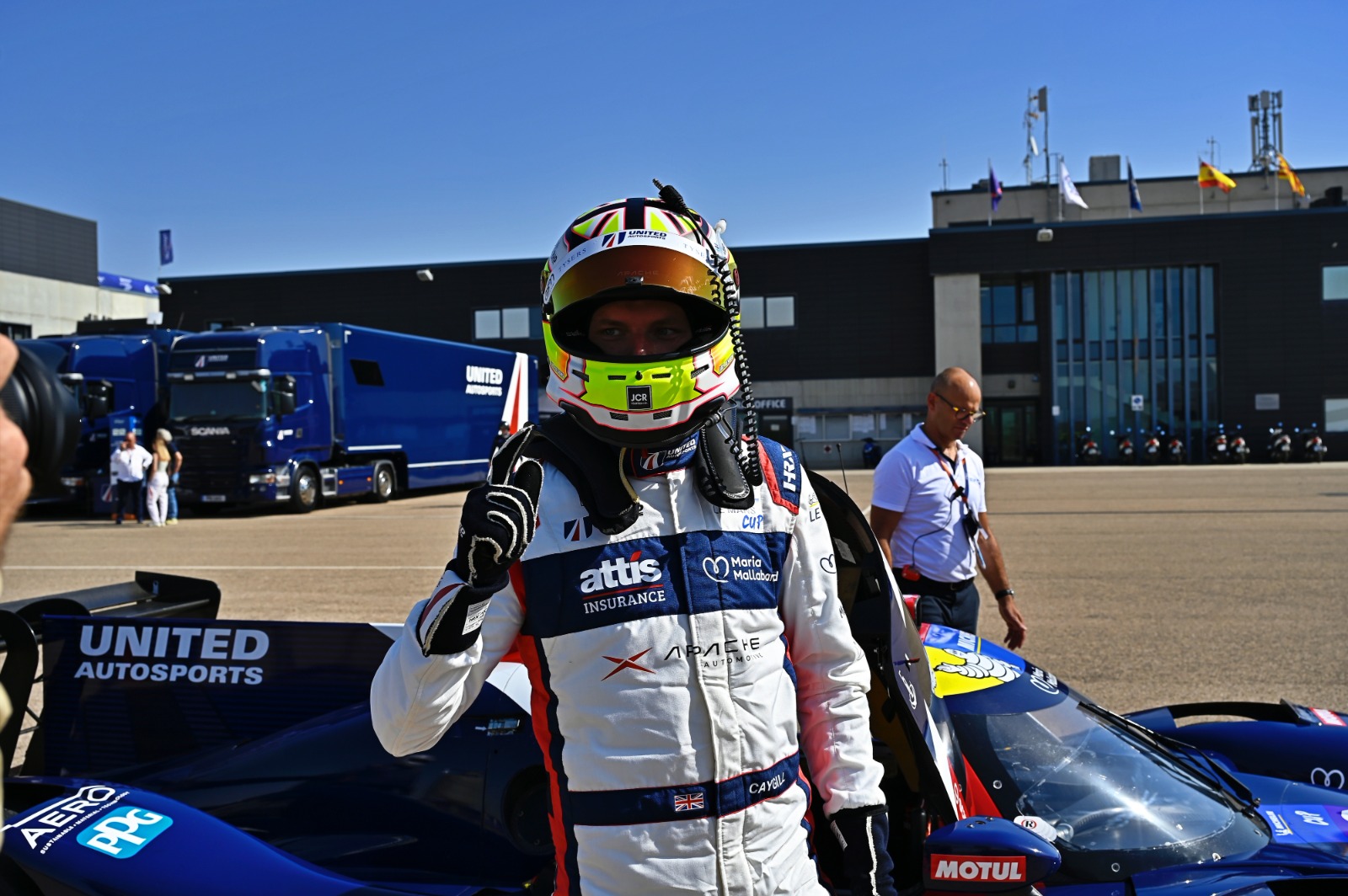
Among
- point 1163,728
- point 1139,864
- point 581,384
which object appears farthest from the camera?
point 1163,728

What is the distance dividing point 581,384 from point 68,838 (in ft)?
6.04

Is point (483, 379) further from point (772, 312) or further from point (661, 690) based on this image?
point (661, 690)

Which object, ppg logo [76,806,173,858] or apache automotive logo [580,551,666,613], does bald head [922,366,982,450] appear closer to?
apache automotive logo [580,551,666,613]

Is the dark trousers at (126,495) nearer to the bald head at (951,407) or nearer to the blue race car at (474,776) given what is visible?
the blue race car at (474,776)

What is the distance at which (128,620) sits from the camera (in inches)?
153

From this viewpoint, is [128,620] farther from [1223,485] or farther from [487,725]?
[1223,485]

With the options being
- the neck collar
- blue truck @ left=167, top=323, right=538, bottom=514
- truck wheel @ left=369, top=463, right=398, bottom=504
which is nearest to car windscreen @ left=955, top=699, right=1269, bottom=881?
the neck collar

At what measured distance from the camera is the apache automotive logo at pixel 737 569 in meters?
1.91

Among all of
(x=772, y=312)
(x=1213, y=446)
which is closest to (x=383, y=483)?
(x=772, y=312)

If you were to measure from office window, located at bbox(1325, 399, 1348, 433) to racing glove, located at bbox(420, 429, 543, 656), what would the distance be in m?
45.5

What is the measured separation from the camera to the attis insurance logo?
2172 millimetres

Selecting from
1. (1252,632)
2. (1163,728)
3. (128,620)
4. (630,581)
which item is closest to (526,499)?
(630,581)

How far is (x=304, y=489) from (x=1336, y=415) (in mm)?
37179

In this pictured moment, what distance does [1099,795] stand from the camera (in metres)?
3.09
